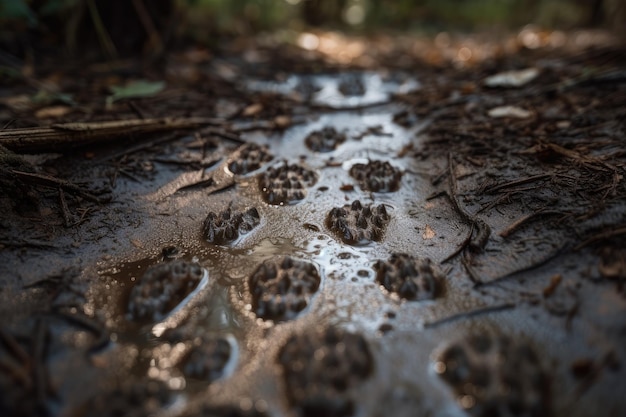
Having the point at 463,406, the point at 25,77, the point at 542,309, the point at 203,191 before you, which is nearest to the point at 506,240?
the point at 542,309

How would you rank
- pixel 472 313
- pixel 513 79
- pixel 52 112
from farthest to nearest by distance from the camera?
1. pixel 513 79
2. pixel 52 112
3. pixel 472 313

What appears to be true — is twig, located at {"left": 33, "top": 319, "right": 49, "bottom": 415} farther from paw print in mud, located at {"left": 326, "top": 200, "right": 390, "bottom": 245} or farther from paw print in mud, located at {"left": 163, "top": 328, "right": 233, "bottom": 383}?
paw print in mud, located at {"left": 326, "top": 200, "right": 390, "bottom": 245}

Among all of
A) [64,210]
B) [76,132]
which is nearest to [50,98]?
[76,132]

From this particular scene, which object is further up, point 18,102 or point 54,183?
point 18,102

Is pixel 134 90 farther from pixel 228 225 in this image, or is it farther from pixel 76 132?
pixel 228 225

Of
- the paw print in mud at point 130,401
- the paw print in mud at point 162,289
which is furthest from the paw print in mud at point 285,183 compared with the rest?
the paw print in mud at point 130,401
